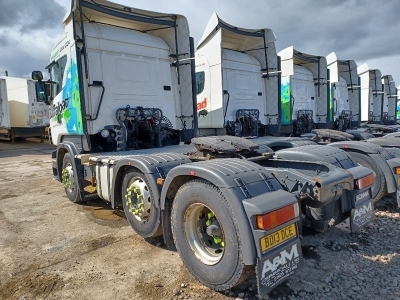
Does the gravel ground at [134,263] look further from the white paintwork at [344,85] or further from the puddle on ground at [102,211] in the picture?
the white paintwork at [344,85]

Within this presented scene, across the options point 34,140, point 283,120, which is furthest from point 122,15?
point 34,140

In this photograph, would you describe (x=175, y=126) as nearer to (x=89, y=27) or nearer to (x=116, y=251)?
(x=89, y=27)

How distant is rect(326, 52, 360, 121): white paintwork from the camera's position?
12078 mm

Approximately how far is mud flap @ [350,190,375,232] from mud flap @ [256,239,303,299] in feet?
3.29

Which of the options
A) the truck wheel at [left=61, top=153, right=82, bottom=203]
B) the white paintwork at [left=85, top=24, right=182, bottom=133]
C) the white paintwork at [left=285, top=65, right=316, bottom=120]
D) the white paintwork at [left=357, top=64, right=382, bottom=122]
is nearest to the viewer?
the white paintwork at [left=85, top=24, right=182, bottom=133]

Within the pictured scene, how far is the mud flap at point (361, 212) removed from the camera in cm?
307

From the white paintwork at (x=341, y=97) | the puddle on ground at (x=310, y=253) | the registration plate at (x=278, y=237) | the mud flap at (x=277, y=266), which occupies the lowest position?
the puddle on ground at (x=310, y=253)

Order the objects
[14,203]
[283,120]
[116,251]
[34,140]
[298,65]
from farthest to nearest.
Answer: [34,140] → [298,65] → [283,120] → [14,203] → [116,251]

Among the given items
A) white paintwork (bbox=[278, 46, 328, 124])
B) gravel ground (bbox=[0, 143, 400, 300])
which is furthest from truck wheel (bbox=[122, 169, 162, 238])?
white paintwork (bbox=[278, 46, 328, 124])

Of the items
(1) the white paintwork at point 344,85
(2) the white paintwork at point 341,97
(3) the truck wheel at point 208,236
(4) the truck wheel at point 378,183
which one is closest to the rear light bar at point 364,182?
(4) the truck wheel at point 378,183

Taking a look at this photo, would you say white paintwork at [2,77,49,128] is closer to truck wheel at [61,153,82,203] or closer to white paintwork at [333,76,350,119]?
truck wheel at [61,153,82,203]

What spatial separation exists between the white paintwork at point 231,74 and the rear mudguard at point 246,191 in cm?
441

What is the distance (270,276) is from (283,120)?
305 inches

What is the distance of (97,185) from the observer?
458 cm
